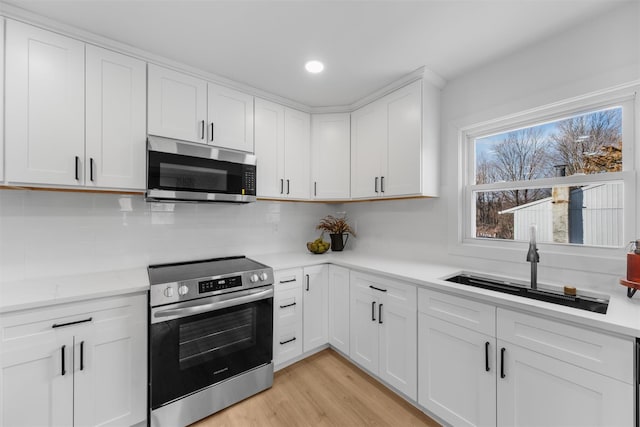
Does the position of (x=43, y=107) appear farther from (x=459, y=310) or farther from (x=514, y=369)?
(x=514, y=369)

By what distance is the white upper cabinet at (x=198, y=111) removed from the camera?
196cm

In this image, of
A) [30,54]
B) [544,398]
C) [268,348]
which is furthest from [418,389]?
[30,54]

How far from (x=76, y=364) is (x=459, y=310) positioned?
85.0 inches

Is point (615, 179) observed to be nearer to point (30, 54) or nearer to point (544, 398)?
point (544, 398)

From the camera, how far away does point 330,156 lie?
9.37 feet

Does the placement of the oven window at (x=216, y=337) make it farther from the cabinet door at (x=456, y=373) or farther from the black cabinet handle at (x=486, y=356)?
the black cabinet handle at (x=486, y=356)

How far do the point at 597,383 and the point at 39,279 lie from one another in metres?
3.10

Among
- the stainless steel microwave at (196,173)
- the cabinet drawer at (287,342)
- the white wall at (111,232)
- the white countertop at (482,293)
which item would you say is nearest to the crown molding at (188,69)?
the stainless steel microwave at (196,173)

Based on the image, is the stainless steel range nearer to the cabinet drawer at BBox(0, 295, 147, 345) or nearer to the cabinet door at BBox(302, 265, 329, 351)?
the cabinet drawer at BBox(0, 295, 147, 345)

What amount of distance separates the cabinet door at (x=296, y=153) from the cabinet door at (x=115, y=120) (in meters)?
1.20

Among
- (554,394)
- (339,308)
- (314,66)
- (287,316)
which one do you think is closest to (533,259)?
(554,394)

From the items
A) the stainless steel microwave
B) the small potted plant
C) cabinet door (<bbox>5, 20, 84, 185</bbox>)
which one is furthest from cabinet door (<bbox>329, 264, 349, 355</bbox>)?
cabinet door (<bbox>5, 20, 84, 185</bbox>)

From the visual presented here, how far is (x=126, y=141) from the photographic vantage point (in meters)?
1.84

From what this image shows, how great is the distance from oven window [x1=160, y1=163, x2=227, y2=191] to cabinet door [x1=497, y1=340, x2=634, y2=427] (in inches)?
83.5
